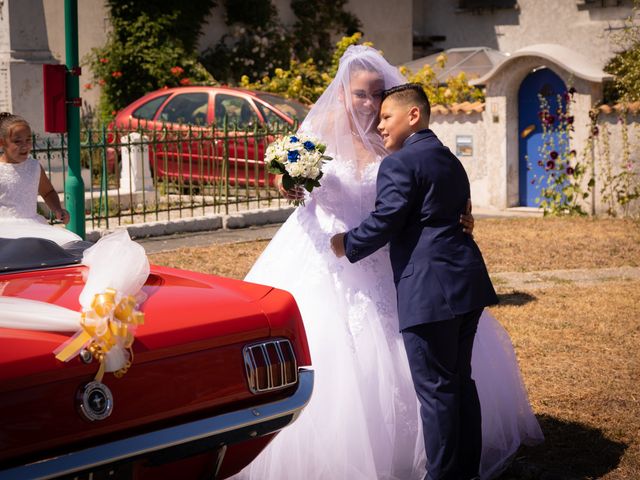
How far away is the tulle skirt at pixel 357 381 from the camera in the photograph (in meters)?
4.48

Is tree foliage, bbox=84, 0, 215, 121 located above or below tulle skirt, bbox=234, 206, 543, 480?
above

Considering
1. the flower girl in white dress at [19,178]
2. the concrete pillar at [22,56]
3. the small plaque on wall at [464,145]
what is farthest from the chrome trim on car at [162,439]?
the small plaque on wall at [464,145]

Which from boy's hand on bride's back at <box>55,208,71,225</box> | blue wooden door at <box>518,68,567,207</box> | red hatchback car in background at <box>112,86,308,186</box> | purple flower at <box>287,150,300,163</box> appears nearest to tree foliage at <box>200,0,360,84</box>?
red hatchback car in background at <box>112,86,308,186</box>

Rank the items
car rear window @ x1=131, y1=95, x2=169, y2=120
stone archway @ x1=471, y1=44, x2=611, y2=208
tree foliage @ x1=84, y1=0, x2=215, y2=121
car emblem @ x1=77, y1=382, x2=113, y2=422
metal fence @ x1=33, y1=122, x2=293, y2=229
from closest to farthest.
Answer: car emblem @ x1=77, y1=382, x2=113, y2=422, metal fence @ x1=33, y1=122, x2=293, y2=229, stone archway @ x1=471, y1=44, x2=611, y2=208, car rear window @ x1=131, y1=95, x2=169, y2=120, tree foliage @ x1=84, y1=0, x2=215, y2=121

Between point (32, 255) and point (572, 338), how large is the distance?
4474mm

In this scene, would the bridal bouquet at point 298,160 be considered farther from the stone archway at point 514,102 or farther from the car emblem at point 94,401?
the stone archway at point 514,102

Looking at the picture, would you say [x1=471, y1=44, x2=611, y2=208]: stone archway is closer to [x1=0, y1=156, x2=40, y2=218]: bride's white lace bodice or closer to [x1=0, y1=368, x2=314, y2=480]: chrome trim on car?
[x1=0, y1=156, x2=40, y2=218]: bride's white lace bodice

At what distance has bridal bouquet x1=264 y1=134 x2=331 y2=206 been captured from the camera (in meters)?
4.84

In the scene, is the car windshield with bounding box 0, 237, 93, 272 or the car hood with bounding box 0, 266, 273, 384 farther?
the car windshield with bounding box 0, 237, 93, 272

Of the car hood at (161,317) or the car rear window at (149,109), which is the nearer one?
the car hood at (161,317)

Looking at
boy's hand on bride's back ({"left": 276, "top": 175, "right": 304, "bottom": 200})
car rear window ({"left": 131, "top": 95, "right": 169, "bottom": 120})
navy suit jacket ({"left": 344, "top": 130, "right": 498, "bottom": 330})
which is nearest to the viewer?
navy suit jacket ({"left": 344, "top": 130, "right": 498, "bottom": 330})

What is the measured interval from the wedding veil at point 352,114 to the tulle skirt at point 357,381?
39cm

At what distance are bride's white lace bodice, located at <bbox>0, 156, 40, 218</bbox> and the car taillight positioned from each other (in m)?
3.64

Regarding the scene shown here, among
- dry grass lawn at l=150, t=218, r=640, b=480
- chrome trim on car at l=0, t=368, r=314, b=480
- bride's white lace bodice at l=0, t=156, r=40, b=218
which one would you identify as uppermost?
bride's white lace bodice at l=0, t=156, r=40, b=218
